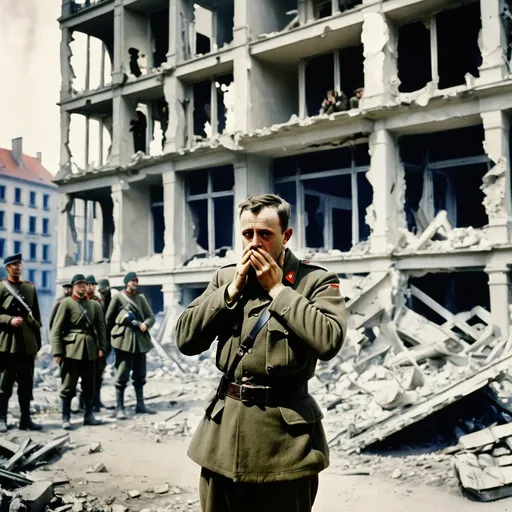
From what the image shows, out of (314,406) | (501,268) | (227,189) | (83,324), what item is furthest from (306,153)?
(314,406)

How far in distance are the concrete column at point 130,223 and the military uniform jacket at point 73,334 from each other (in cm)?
1256

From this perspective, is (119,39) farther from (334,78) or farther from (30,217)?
(30,217)

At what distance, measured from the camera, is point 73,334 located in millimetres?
8328

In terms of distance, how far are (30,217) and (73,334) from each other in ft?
112

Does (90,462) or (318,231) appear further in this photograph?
(318,231)

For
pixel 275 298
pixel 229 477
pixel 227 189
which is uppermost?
pixel 227 189

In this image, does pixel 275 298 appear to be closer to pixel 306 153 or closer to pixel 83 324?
pixel 83 324

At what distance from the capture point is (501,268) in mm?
12523

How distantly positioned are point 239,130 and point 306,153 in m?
2.23

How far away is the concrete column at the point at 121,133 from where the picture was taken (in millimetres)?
21344

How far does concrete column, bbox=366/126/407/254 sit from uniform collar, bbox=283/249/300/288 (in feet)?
38.1

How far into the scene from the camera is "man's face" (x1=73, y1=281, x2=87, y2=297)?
8.51 meters

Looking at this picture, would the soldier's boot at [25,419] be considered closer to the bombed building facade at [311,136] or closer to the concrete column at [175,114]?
the bombed building facade at [311,136]

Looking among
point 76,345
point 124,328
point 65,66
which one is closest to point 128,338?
point 124,328
